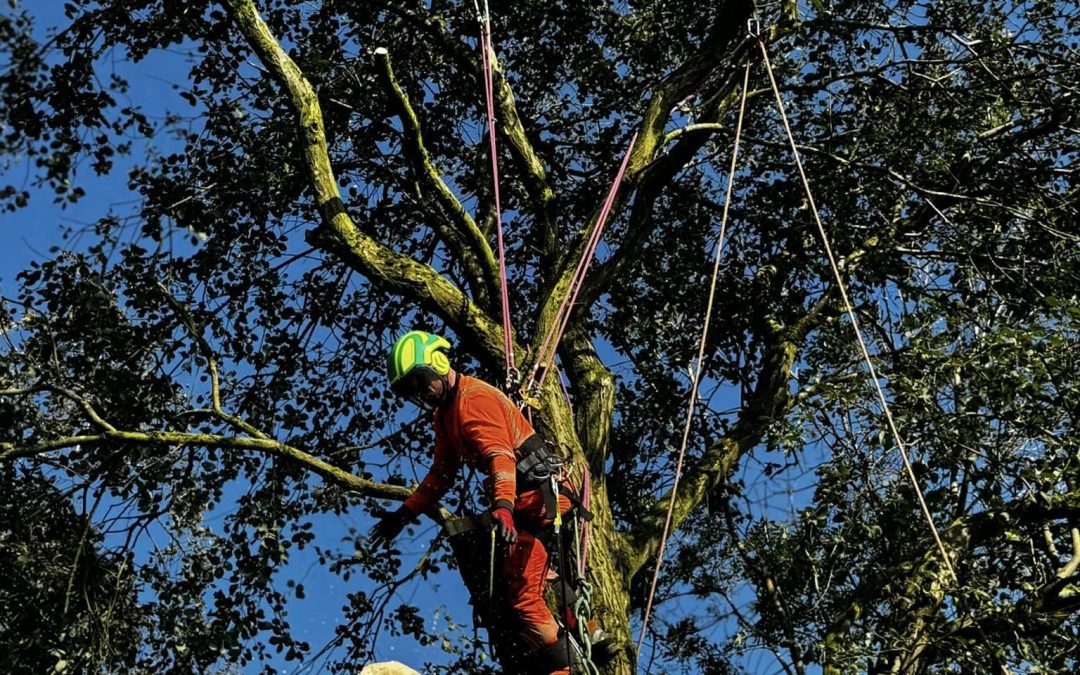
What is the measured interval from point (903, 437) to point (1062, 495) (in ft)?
3.84

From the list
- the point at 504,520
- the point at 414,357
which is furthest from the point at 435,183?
Result: the point at 504,520

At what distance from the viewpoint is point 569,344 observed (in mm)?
7988

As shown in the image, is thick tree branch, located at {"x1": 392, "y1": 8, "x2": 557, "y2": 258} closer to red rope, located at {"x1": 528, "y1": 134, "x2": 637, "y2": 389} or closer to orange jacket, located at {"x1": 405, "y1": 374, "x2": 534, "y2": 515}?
red rope, located at {"x1": 528, "y1": 134, "x2": 637, "y2": 389}

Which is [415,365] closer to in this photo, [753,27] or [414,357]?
[414,357]

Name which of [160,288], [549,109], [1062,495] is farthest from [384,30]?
[1062,495]

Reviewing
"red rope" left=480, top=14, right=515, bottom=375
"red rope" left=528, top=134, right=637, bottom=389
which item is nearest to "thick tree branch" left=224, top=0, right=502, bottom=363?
"red rope" left=480, top=14, right=515, bottom=375

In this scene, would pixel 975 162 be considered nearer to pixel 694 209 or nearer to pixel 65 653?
pixel 694 209

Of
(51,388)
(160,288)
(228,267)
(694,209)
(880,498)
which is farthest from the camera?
(694,209)

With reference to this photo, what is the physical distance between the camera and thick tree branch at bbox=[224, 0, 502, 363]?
7.34 m

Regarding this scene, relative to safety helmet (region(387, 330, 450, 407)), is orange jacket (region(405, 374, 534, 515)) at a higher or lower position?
lower

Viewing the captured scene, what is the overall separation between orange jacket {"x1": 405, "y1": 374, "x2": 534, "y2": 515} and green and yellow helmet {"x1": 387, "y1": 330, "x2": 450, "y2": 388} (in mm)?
160

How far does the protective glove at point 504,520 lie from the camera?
539 cm

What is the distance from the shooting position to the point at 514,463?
5.81m

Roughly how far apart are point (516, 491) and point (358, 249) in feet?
7.28
